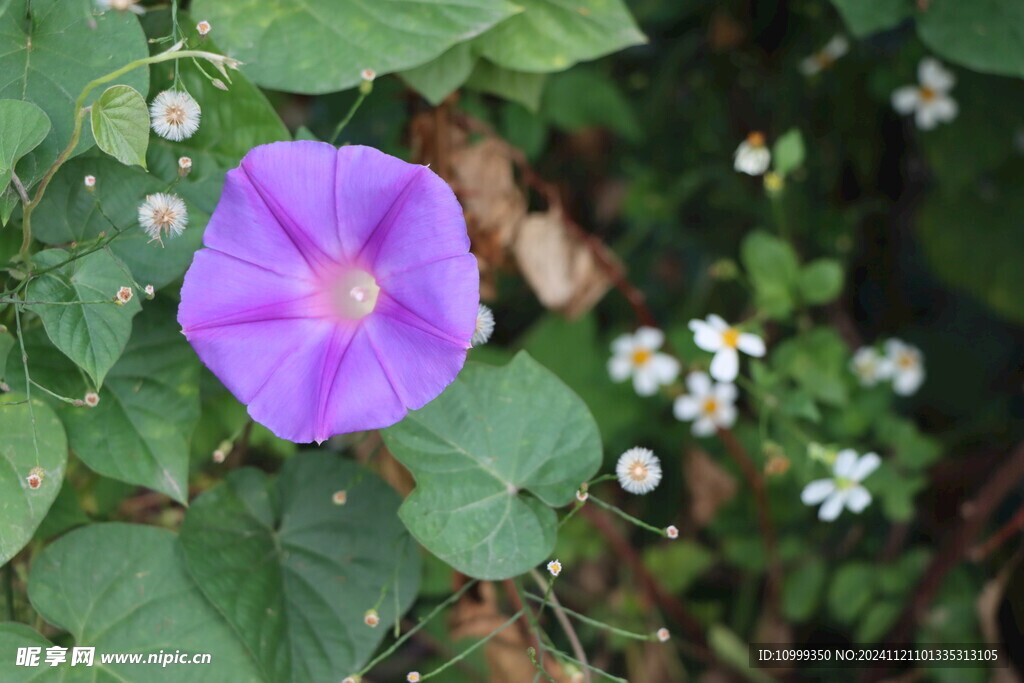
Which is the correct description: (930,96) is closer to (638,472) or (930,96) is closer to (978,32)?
(978,32)

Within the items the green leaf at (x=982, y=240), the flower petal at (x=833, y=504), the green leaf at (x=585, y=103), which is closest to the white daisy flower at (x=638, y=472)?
the flower petal at (x=833, y=504)

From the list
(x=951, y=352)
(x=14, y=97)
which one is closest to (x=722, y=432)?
(x=951, y=352)

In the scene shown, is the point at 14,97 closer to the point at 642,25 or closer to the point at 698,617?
the point at 642,25

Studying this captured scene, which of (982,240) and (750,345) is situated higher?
(750,345)

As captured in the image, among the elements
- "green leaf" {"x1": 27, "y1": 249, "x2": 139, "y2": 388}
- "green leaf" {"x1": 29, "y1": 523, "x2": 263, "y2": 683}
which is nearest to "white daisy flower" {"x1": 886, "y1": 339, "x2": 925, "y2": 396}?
"green leaf" {"x1": 29, "y1": 523, "x2": 263, "y2": 683}

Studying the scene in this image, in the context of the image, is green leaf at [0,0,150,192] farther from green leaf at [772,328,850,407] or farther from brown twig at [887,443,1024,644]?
brown twig at [887,443,1024,644]

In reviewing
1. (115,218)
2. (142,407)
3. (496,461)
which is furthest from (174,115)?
(496,461)

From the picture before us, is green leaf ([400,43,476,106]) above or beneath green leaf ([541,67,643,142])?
above
